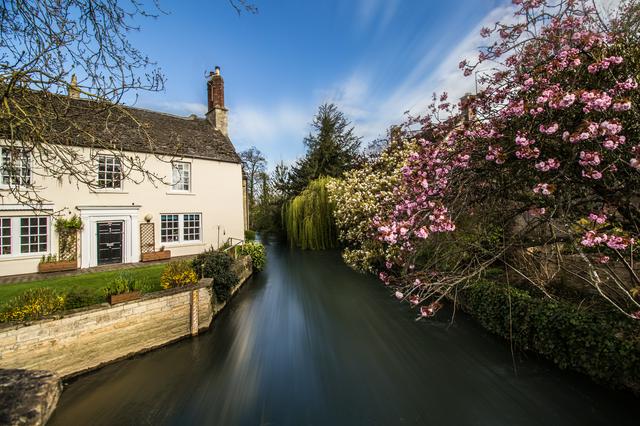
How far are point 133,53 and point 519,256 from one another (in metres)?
10.0

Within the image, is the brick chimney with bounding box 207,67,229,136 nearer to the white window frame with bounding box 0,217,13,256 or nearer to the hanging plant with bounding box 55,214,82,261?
the hanging plant with bounding box 55,214,82,261

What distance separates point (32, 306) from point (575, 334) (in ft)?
37.0

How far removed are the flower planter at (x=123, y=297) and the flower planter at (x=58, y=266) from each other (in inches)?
274

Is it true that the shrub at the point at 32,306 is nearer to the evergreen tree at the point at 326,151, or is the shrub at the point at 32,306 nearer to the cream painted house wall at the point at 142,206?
the cream painted house wall at the point at 142,206

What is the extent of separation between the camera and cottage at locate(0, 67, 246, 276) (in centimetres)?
1208

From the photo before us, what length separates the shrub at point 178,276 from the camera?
935 cm

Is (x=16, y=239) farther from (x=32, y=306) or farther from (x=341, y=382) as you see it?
(x=341, y=382)

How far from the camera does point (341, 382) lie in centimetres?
713

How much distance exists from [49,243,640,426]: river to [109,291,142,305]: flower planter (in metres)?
1.57

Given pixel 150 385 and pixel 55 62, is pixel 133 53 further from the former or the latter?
pixel 150 385

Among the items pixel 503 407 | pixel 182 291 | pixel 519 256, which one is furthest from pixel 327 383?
pixel 519 256

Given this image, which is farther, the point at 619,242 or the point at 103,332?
the point at 103,332

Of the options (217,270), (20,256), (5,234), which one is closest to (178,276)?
(217,270)

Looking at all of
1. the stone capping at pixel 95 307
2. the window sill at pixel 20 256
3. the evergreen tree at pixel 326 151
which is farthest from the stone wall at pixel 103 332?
the evergreen tree at pixel 326 151
